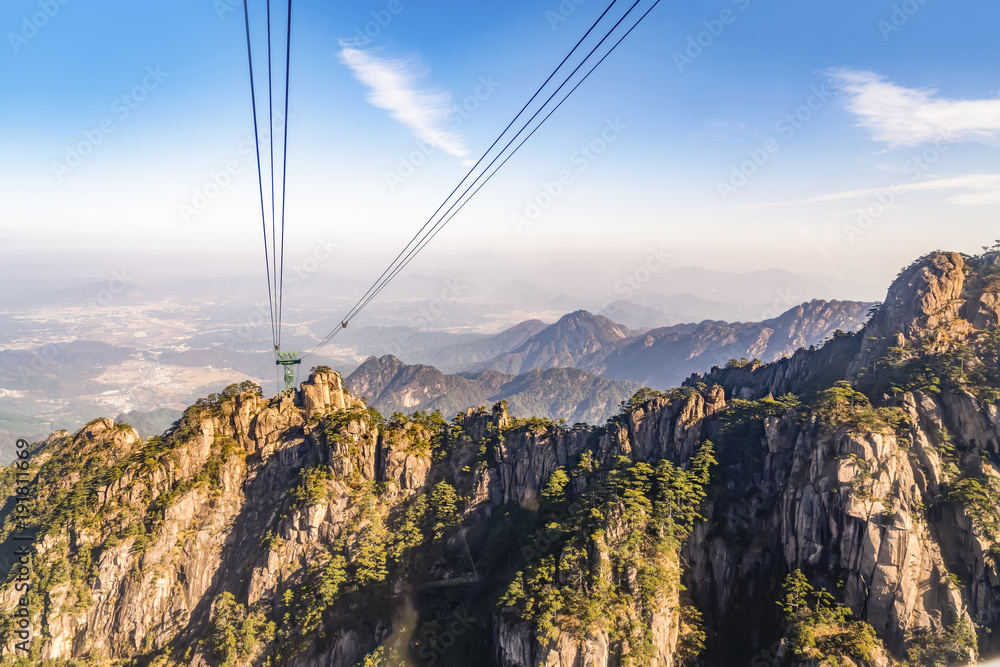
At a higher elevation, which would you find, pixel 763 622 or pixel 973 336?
pixel 973 336

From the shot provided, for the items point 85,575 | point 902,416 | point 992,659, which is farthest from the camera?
point 85,575

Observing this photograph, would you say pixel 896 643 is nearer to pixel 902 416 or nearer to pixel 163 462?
pixel 902 416

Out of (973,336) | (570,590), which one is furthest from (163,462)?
(973,336)

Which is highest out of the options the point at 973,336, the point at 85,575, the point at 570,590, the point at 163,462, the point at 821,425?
the point at 973,336

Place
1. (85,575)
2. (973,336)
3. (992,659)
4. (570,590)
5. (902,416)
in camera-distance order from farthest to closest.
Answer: (973,336) < (85,575) < (902,416) < (570,590) < (992,659)

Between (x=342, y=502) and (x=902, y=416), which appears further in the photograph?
(x=342, y=502)

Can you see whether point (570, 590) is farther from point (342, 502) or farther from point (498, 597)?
point (342, 502)
